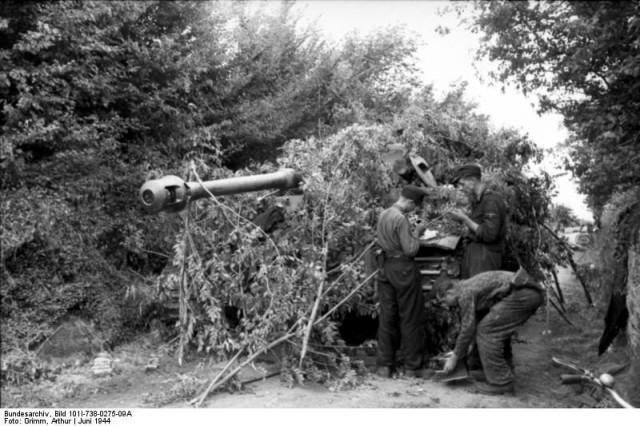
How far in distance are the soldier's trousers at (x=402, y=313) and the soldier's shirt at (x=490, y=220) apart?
0.81m

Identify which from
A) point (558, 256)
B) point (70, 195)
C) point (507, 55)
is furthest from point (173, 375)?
point (507, 55)

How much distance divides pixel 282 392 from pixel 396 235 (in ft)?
6.46

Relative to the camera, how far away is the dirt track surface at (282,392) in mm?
5284

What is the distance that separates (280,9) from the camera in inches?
591

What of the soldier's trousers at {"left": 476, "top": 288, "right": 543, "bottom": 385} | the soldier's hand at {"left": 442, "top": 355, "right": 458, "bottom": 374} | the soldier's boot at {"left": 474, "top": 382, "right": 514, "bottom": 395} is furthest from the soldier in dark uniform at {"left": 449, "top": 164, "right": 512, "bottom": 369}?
the soldier's boot at {"left": 474, "top": 382, "right": 514, "bottom": 395}

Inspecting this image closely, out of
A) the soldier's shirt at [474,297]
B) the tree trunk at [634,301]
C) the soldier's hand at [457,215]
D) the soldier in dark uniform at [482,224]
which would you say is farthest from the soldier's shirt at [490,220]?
the tree trunk at [634,301]

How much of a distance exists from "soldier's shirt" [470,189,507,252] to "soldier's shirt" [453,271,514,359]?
2.04ft

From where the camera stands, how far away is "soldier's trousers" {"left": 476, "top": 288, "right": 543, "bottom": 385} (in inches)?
220

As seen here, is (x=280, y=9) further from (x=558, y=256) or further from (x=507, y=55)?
(x=558, y=256)

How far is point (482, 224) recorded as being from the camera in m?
6.33

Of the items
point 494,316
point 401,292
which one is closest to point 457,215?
point 401,292

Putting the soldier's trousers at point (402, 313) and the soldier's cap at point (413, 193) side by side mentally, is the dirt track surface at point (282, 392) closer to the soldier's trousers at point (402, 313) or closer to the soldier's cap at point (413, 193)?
the soldier's trousers at point (402, 313)

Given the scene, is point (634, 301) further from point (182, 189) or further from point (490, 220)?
point (182, 189)

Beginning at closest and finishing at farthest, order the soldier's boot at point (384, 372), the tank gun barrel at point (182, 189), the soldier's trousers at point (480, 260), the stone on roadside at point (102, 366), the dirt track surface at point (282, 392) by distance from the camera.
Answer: the tank gun barrel at point (182, 189) < the dirt track surface at point (282, 392) < the soldier's boot at point (384, 372) < the soldier's trousers at point (480, 260) < the stone on roadside at point (102, 366)
